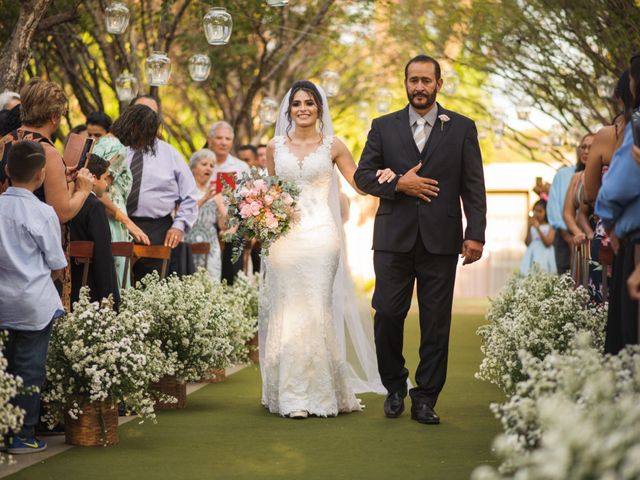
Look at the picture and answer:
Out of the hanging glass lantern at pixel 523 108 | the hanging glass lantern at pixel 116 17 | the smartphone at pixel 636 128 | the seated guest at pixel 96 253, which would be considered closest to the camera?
the smartphone at pixel 636 128

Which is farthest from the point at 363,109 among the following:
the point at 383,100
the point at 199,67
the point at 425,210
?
the point at 425,210

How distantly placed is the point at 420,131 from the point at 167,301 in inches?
100

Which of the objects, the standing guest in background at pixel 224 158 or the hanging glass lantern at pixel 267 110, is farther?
the hanging glass lantern at pixel 267 110

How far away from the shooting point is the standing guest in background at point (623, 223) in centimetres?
614

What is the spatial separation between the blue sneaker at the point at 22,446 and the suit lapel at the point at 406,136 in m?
3.47

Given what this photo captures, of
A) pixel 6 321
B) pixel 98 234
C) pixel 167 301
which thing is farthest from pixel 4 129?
pixel 6 321

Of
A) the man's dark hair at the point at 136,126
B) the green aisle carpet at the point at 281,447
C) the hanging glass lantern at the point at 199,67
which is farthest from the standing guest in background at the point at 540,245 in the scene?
the man's dark hair at the point at 136,126

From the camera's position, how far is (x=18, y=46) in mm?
12172

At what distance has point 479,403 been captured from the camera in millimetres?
10633

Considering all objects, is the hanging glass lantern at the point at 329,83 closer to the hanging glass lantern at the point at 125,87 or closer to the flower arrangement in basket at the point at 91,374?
the hanging glass lantern at the point at 125,87

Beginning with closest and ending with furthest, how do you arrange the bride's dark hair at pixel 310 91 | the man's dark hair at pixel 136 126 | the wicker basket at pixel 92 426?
the wicker basket at pixel 92 426 → the bride's dark hair at pixel 310 91 → the man's dark hair at pixel 136 126

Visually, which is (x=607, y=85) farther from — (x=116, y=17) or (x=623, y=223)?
(x=623, y=223)

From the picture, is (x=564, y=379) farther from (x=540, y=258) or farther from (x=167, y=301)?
(x=540, y=258)

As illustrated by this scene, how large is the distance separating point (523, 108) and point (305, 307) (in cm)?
1583
